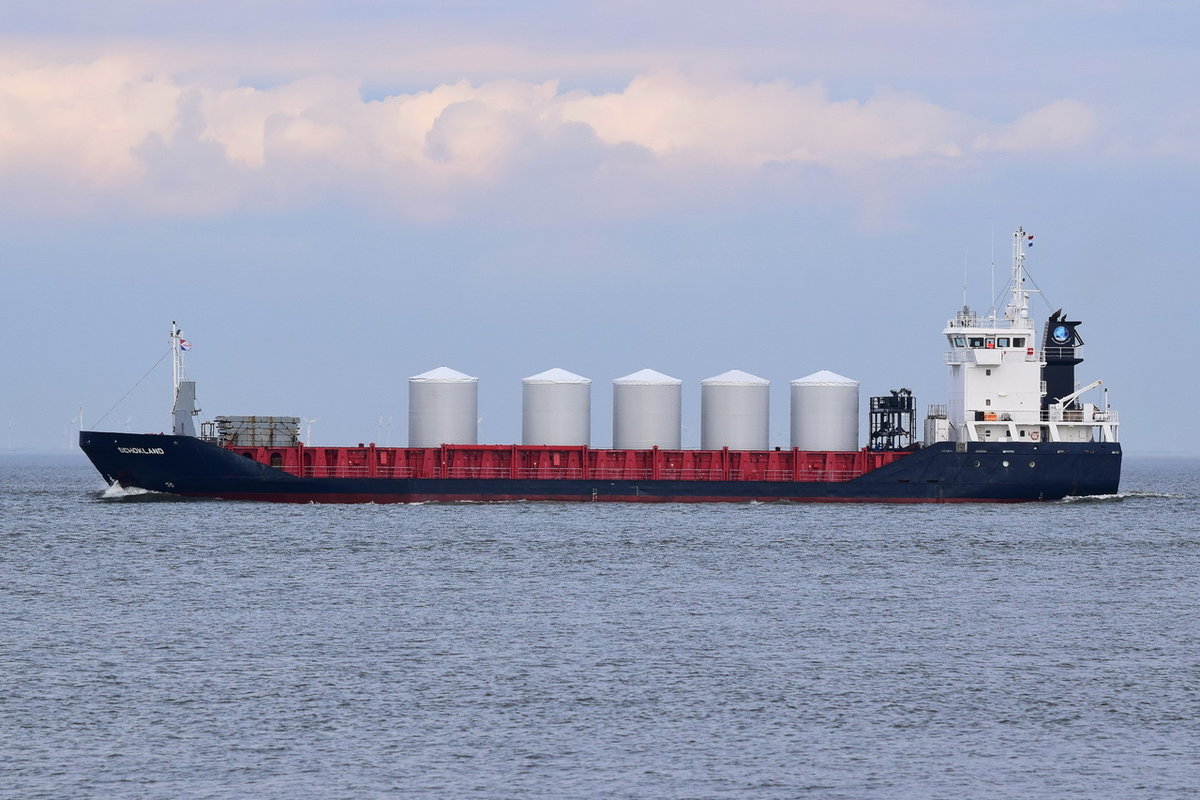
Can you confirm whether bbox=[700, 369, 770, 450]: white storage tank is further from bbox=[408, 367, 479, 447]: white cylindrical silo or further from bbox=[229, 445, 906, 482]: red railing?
bbox=[408, 367, 479, 447]: white cylindrical silo

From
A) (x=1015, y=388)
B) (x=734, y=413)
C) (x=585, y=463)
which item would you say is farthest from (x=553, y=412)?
(x=1015, y=388)

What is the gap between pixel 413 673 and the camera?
101 ft

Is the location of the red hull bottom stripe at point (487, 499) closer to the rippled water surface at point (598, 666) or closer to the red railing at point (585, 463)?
the red railing at point (585, 463)

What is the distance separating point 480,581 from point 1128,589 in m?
19.0

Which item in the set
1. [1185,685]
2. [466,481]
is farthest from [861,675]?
[466,481]

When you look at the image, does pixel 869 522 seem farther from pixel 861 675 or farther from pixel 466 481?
pixel 861 675

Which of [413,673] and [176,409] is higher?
[176,409]

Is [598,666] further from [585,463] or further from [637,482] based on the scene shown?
[585,463]

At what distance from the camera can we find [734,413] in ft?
236

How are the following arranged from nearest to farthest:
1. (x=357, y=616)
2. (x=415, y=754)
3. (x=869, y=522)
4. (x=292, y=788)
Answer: (x=292, y=788) → (x=415, y=754) → (x=357, y=616) → (x=869, y=522)

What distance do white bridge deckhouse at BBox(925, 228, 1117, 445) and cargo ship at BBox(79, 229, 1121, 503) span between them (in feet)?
0.22

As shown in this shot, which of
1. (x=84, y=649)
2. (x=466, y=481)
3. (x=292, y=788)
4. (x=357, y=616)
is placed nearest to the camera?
(x=292, y=788)

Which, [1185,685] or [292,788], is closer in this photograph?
[292,788]

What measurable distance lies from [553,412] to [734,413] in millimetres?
8568
